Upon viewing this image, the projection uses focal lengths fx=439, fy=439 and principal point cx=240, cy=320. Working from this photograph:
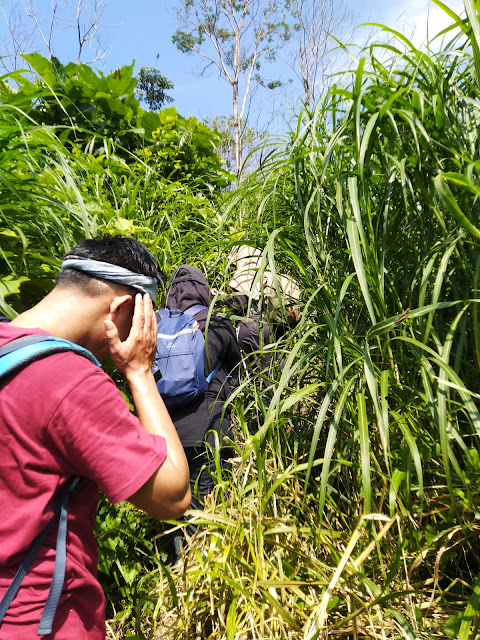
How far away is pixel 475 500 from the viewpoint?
4.24 ft

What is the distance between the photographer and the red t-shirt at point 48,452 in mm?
987

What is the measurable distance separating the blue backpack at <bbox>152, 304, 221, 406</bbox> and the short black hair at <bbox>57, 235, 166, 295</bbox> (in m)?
0.86

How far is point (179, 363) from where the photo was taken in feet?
7.34

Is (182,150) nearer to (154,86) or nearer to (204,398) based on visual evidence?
(204,398)

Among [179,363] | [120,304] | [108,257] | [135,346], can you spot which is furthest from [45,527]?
[179,363]

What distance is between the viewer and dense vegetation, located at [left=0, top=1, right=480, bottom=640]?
50.7 inches

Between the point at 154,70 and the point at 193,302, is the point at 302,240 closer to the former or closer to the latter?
the point at 193,302

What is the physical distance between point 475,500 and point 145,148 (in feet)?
11.3

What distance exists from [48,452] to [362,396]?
88 centimetres

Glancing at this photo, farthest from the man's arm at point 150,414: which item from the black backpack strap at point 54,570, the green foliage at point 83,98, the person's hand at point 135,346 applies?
the green foliage at point 83,98

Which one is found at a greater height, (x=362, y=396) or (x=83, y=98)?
(x=83, y=98)

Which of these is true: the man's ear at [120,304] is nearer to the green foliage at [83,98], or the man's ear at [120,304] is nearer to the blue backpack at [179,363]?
the blue backpack at [179,363]

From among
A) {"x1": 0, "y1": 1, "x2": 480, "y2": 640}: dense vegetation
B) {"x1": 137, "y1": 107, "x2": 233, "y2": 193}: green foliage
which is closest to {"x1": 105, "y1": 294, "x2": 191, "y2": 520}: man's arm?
{"x1": 0, "y1": 1, "x2": 480, "y2": 640}: dense vegetation

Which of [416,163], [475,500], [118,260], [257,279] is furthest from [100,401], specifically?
[416,163]
